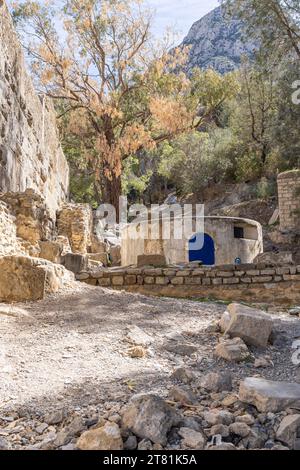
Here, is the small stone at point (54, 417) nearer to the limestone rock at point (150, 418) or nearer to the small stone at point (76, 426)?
the small stone at point (76, 426)

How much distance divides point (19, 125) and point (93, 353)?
4505 mm

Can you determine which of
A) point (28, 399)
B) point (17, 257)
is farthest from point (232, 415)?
point (17, 257)

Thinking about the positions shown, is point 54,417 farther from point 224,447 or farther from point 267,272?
point 267,272

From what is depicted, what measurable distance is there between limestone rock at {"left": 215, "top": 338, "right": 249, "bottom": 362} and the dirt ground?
0.06 meters

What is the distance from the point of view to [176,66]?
61.9 ft

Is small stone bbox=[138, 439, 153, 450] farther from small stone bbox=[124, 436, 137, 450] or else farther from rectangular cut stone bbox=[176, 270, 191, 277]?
rectangular cut stone bbox=[176, 270, 191, 277]

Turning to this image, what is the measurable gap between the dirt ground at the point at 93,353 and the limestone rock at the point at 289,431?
729 mm

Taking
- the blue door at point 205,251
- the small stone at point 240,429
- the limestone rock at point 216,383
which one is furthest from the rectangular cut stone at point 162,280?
the small stone at point 240,429

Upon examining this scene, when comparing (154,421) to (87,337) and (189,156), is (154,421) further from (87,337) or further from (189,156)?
(189,156)

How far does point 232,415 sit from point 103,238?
45.3 ft

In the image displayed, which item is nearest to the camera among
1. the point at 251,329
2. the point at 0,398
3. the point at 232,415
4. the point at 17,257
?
the point at 232,415

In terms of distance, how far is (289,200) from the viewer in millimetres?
19359

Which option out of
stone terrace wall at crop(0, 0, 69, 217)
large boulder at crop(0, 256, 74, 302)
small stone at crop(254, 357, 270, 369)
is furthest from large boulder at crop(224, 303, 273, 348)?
stone terrace wall at crop(0, 0, 69, 217)

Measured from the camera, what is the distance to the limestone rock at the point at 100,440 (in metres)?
1.68
